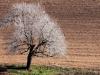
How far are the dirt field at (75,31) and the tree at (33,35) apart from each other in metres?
2.70

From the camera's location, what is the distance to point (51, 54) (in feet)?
134

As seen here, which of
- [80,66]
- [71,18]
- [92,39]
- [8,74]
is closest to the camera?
[8,74]

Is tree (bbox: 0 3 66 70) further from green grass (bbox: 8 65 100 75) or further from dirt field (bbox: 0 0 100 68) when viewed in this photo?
dirt field (bbox: 0 0 100 68)

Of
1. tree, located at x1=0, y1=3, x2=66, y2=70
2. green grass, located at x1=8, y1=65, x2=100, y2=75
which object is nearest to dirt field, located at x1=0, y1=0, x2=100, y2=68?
green grass, located at x1=8, y1=65, x2=100, y2=75

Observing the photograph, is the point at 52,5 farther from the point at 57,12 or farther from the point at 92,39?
the point at 92,39

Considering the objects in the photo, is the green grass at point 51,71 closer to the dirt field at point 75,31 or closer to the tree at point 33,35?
the tree at point 33,35

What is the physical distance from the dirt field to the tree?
2695mm

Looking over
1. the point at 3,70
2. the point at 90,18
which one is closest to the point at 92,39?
the point at 90,18

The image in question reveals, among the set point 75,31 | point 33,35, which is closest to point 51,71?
point 33,35

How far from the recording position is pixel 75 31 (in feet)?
161

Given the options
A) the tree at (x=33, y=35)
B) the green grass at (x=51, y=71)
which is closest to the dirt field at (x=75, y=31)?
the green grass at (x=51, y=71)

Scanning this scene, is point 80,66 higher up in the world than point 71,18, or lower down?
lower down

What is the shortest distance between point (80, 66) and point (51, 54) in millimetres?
3324

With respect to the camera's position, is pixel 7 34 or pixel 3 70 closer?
pixel 3 70
